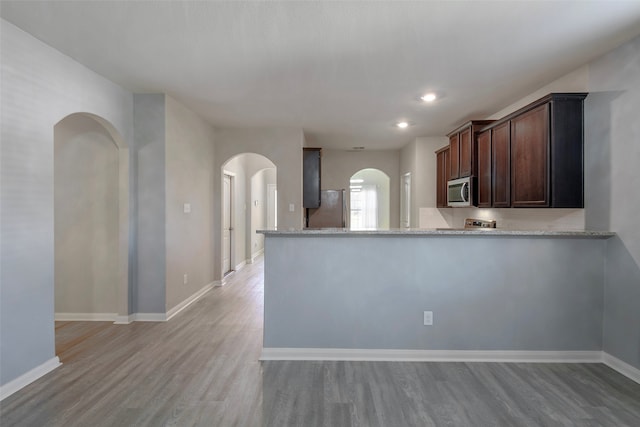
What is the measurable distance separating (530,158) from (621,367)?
72.2 inches

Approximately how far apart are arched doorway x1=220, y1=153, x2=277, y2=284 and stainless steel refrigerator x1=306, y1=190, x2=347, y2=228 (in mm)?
1183

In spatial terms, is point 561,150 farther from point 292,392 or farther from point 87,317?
point 87,317

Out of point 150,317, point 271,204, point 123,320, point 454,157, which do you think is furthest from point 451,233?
point 271,204

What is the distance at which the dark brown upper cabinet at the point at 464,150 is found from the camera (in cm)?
441

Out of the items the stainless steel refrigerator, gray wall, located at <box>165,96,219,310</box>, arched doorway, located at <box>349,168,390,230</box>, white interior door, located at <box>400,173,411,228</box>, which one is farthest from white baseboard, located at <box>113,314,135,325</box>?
arched doorway, located at <box>349,168,390,230</box>

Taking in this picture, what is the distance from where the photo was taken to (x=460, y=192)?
4.75 m

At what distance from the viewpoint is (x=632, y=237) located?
2.64 m

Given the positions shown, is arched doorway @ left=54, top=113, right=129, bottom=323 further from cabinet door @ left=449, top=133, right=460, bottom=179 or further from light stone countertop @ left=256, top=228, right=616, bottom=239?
cabinet door @ left=449, top=133, right=460, bottom=179

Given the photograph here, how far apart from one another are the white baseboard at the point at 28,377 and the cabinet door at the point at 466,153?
4.74 metres

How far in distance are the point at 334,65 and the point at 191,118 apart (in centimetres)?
244

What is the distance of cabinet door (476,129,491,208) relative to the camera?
13.3ft

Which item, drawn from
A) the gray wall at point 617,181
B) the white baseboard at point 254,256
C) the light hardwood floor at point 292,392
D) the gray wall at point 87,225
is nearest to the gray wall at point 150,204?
the gray wall at point 87,225

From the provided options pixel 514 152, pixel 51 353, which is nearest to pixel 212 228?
pixel 51 353

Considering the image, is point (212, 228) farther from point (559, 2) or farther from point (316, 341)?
point (559, 2)
